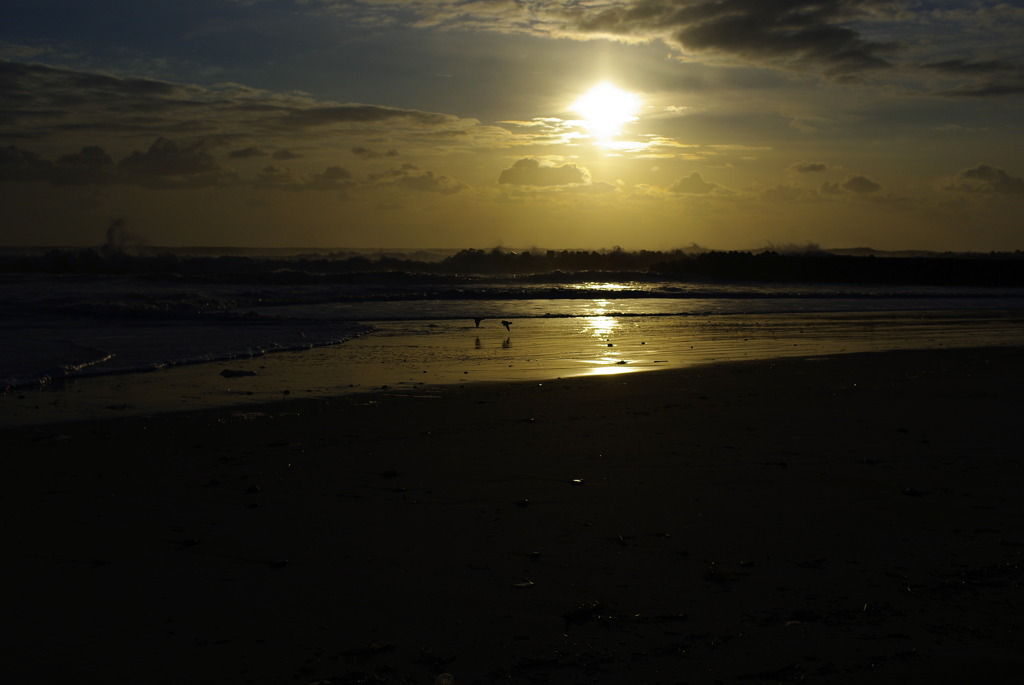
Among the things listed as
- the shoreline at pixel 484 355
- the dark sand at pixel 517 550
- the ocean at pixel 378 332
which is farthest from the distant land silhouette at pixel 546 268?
the dark sand at pixel 517 550

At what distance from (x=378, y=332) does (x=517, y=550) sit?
1446 cm

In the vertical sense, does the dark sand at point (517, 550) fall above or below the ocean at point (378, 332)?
below

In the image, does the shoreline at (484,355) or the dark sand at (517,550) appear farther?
the shoreline at (484,355)

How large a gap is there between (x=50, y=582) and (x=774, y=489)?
13.2ft

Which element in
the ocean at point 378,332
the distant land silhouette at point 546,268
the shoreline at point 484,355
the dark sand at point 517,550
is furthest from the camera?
the distant land silhouette at point 546,268

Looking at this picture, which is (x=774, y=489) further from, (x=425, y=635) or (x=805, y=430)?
(x=425, y=635)

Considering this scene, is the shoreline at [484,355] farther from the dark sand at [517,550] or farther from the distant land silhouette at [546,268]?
the distant land silhouette at [546,268]

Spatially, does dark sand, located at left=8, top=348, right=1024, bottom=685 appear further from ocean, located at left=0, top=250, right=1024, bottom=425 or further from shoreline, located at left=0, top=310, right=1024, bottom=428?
ocean, located at left=0, top=250, right=1024, bottom=425

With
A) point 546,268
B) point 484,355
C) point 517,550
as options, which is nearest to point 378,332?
point 484,355

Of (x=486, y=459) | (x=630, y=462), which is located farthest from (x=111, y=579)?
(x=630, y=462)

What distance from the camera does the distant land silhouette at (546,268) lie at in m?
42.0

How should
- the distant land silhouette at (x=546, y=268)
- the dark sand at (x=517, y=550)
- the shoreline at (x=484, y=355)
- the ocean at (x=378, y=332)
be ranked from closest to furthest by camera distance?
the dark sand at (x=517, y=550), the shoreline at (x=484, y=355), the ocean at (x=378, y=332), the distant land silhouette at (x=546, y=268)

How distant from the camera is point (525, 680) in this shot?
120 inches

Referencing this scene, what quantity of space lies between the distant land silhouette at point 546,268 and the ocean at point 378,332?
15.6 ft
